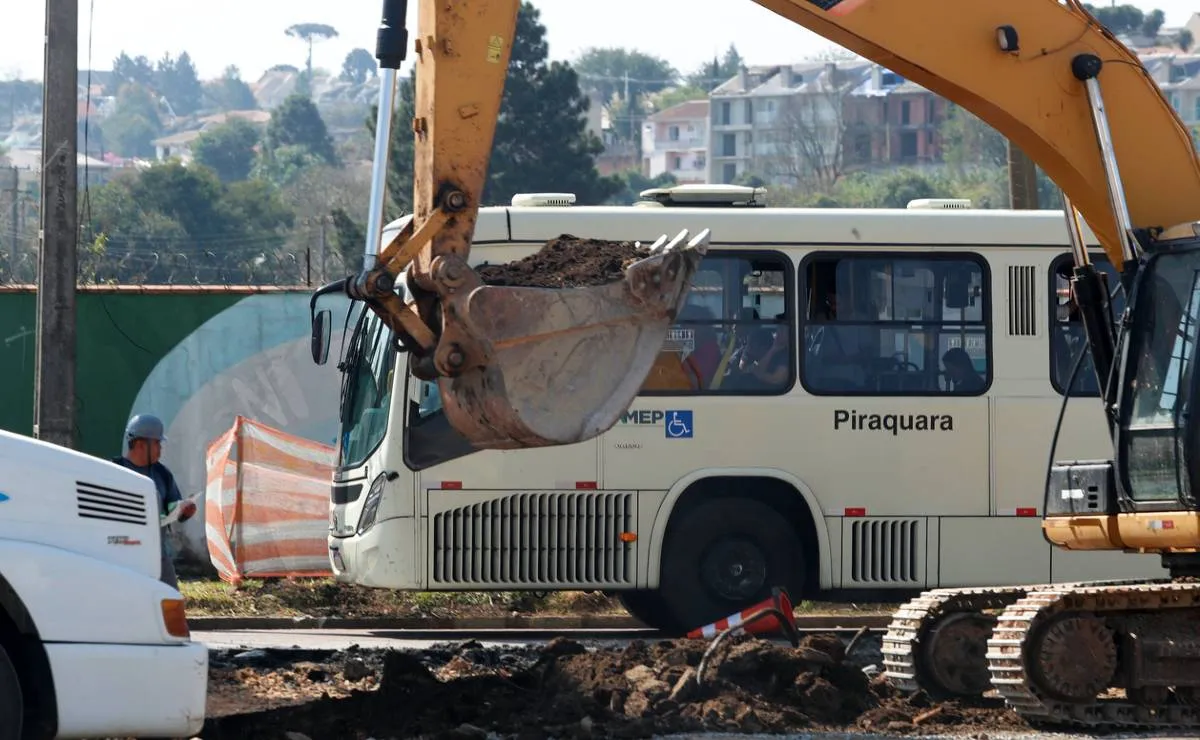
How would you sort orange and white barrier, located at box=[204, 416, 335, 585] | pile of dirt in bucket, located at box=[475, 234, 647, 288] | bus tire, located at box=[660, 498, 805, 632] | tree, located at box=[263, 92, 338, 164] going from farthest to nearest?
tree, located at box=[263, 92, 338, 164] → orange and white barrier, located at box=[204, 416, 335, 585] → bus tire, located at box=[660, 498, 805, 632] → pile of dirt in bucket, located at box=[475, 234, 647, 288]

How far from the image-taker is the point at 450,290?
29.7ft

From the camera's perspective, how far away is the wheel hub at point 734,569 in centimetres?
1347

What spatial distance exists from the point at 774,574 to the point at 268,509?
517 centimetres

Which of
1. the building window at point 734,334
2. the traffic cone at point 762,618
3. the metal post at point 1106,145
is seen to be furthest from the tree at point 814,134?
the metal post at point 1106,145

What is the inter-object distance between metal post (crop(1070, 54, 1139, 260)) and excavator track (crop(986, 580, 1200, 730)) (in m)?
1.81

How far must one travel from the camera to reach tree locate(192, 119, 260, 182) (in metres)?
160

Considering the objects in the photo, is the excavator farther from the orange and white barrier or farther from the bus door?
the orange and white barrier

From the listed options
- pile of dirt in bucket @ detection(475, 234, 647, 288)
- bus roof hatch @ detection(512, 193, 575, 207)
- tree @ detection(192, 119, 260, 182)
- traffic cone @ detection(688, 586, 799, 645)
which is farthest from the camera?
tree @ detection(192, 119, 260, 182)

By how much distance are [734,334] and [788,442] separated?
879mm

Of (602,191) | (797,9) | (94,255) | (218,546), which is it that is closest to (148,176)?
(602,191)

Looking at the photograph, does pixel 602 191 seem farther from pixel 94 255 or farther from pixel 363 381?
pixel 363 381

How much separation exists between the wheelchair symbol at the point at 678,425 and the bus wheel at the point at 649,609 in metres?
1.17

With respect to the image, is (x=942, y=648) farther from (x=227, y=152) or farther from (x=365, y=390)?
(x=227, y=152)

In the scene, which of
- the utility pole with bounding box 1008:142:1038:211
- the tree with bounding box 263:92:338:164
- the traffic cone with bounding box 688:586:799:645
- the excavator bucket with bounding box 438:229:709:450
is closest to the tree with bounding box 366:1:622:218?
the utility pole with bounding box 1008:142:1038:211
